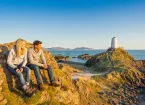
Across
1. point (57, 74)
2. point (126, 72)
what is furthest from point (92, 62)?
point (57, 74)

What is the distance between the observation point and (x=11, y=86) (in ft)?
44.5

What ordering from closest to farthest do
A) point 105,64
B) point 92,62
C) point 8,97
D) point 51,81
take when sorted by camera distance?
1. point 8,97
2. point 51,81
3. point 105,64
4. point 92,62

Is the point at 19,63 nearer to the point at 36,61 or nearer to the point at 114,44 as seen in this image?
the point at 36,61

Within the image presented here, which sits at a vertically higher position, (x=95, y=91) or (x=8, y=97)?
(x=8, y=97)

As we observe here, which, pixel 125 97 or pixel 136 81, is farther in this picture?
pixel 136 81

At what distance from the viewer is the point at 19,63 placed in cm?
1374

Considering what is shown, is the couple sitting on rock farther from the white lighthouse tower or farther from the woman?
the white lighthouse tower

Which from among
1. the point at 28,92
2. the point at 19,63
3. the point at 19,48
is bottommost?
the point at 28,92

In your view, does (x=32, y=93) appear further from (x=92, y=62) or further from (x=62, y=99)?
(x=92, y=62)

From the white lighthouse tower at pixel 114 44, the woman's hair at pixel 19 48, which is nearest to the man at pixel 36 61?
the woman's hair at pixel 19 48

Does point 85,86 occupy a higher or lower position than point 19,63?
lower

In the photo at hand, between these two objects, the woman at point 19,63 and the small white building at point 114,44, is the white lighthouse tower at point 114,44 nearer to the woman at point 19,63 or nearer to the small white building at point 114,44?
the small white building at point 114,44

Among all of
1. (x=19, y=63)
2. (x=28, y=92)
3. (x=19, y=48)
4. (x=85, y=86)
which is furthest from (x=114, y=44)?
(x=28, y=92)

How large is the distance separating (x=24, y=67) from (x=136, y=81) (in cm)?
3028
